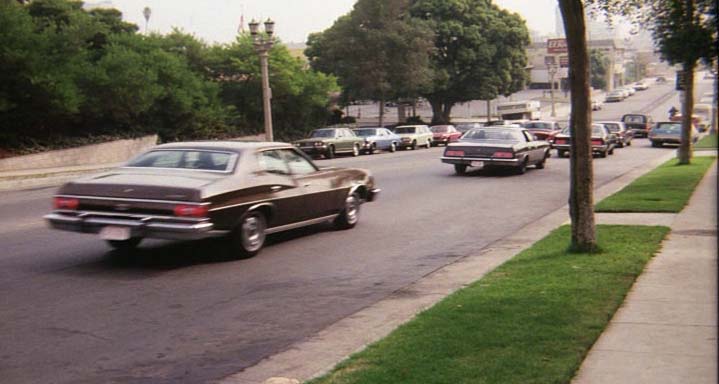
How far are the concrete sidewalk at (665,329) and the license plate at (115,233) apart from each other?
5.35 meters

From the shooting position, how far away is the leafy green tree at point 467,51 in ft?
210

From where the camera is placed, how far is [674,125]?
44062 millimetres

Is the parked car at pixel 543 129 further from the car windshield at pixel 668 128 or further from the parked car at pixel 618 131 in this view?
the car windshield at pixel 668 128

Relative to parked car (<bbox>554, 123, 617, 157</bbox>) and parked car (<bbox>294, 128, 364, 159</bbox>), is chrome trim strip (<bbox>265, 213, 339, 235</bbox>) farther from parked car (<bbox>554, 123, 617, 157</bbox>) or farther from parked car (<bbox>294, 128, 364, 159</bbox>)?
parked car (<bbox>294, 128, 364, 159</bbox>)

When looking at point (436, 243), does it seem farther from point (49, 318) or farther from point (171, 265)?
point (49, 318)

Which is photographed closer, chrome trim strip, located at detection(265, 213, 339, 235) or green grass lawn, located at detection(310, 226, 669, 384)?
green grass lawn, located at detection(310, 226, 669, 384)

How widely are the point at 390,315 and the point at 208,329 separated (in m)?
1.68

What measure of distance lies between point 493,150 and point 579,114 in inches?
584

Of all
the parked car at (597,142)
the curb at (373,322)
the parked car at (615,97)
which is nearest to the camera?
the curb at (373,322)

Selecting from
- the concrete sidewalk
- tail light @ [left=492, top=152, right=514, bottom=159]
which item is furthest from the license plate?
tail light @ [left=492, top=152, right=514, bottom=159]

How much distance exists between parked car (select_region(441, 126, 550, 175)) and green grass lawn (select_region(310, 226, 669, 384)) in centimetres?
1430

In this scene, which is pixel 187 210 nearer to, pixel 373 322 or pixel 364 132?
pixel 373 322

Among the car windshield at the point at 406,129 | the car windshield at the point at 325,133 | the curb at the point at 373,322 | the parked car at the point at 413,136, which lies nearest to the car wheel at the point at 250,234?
the curb at the point at 373,322

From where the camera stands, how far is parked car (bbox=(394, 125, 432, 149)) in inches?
1903
